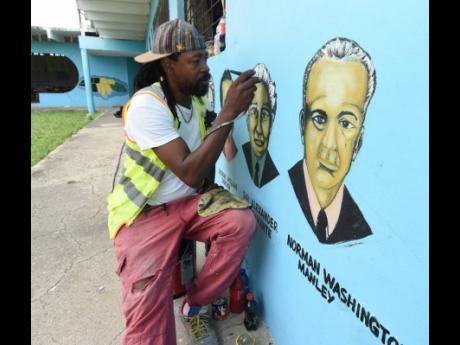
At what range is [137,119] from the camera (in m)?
1.59

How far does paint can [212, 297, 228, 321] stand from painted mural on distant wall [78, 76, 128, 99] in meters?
18.9

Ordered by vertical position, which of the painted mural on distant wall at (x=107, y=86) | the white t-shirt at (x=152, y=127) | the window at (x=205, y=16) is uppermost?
the painted mural on distant wall at (x=107, y=86)

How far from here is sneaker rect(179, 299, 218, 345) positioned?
Result: 5.90 feet

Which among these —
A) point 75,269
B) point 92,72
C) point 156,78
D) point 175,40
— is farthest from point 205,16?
point 92,72

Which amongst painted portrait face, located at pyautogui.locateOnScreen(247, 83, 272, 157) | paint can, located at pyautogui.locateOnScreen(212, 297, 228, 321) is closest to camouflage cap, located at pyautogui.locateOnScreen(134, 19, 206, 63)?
painted portrait face, located at pyautogui.locateOnScreen(247, 83, 272, 157)

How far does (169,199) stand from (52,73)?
19522mm

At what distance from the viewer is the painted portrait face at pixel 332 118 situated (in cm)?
105

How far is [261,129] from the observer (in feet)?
5.86

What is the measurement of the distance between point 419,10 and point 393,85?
19 cm

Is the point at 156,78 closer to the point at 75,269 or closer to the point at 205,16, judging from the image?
the point at 75,269

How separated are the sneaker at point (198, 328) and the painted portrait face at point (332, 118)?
1.08 metres

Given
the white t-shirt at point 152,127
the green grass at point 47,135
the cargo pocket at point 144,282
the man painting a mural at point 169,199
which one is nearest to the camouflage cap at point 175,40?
the man painting a mural at point 169,199

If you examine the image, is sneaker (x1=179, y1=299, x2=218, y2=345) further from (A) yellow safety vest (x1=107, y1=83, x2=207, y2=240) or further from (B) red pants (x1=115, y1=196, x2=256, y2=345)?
(A) yellow safety vest (x1=107, y1=83, x2=207, y2=240)

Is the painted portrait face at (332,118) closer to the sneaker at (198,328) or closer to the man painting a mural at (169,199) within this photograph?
the man painting a mural at (169,199)
